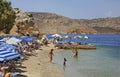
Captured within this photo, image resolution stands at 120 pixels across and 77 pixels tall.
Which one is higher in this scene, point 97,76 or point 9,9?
point 9,9

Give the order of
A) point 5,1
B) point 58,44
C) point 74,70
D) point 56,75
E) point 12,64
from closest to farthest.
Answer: point 12,64 < point 56,75 < point 74,70 < point 5,1 < point 58,44

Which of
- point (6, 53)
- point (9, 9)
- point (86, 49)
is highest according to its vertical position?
point (9, 9)

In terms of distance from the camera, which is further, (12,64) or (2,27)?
(2,27)

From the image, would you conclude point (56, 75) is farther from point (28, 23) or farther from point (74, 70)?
point (28, 23)

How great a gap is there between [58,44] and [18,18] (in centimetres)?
2467

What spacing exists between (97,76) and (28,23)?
182ft

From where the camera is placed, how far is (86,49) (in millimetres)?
60562

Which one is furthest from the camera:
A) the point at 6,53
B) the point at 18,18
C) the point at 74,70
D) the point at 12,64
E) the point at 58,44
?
the point at 18,18

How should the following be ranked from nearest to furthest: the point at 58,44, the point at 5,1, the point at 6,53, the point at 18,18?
the point at 6,53 → the point at 5,1 → the point at 58,44 → the point at 18,18

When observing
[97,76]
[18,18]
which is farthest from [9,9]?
[97,76]

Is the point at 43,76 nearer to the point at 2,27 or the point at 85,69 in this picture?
the point at 85,69

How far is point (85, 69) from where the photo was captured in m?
32.3

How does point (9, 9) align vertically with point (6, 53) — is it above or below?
above

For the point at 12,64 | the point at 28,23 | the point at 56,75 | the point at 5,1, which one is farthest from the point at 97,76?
the point at 28,23
